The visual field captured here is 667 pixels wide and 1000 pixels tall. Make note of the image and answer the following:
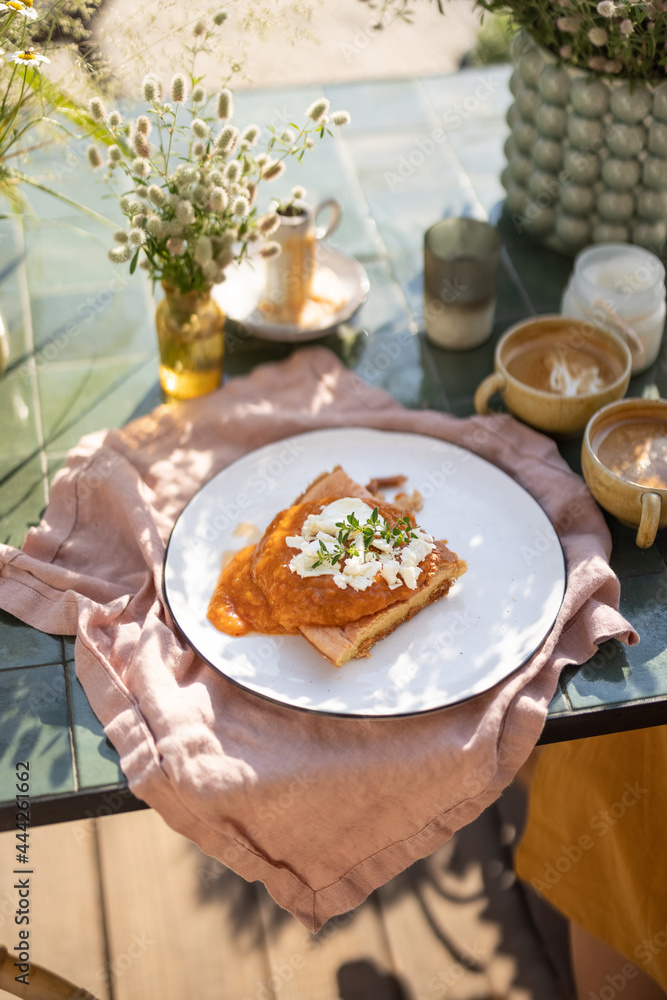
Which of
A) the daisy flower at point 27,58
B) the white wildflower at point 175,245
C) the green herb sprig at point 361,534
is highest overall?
the daisy flower at point 27,58

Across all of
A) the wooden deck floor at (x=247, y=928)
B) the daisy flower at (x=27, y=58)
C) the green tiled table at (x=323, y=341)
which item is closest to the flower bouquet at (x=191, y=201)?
the daisy flower at (x=27, y=58)

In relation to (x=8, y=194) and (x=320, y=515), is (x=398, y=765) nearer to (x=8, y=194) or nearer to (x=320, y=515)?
(x=320, y=515)

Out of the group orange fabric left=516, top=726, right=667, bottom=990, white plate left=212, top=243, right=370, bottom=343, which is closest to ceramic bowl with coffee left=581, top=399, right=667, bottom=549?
orange fabric left=516, top=726, right=667, bottom=990

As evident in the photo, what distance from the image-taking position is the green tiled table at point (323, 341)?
1.49m

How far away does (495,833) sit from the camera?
2.46m

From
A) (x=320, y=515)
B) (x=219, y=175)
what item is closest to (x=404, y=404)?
(x=320, y=515)

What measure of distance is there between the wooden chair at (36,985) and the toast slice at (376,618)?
726 mm

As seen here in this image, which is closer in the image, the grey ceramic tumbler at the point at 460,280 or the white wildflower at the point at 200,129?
the white wildflower at the point at 200,129

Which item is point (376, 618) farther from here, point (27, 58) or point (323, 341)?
point (27, 58)

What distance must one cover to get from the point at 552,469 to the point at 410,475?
0.28 meters

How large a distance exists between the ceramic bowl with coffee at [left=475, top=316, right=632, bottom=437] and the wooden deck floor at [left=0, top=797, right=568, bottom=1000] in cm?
120

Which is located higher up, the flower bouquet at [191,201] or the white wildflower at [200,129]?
the white wildflower at [200,129]

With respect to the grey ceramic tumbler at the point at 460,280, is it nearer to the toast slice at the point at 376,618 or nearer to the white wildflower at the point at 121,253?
the toast slice at the point at 376,618

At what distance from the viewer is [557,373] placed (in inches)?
75.3
